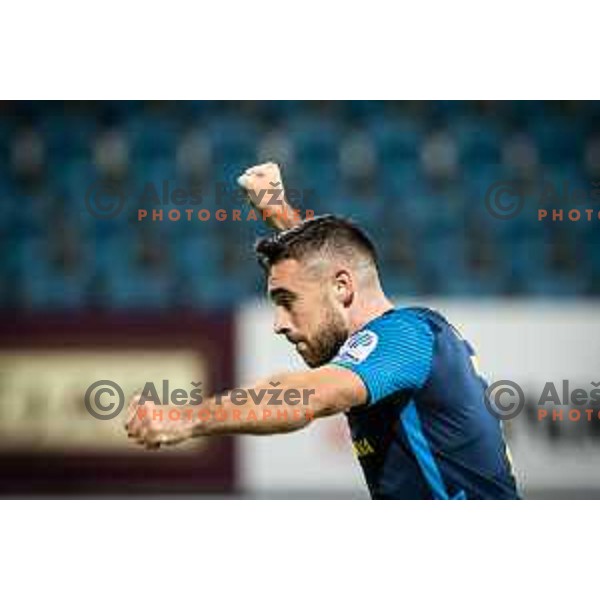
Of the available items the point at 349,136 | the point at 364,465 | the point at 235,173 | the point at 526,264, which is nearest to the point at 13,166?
the point at 235,173

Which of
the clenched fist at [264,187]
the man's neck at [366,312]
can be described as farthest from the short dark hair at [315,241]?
the clenched fist at [264,187]

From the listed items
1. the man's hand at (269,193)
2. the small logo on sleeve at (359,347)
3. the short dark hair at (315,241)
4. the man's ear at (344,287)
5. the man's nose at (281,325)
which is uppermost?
the man's hand at (269,193)

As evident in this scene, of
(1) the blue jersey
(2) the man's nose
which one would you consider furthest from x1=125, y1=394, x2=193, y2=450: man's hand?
(2) the man's nose

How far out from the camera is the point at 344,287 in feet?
11.3

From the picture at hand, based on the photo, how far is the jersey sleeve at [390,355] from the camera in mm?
3104

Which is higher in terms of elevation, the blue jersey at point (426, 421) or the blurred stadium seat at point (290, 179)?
the blurred stadium seat at point (290, 179)

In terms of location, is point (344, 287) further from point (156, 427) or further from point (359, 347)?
point (156, 427)

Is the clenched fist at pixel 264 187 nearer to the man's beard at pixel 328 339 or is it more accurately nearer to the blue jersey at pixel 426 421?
the man's beard at pixel 328 339

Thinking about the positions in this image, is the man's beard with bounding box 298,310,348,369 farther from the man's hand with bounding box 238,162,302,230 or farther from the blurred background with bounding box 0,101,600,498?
the blurred background with bounding box 0,101,600,498

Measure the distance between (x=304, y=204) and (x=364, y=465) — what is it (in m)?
4.71

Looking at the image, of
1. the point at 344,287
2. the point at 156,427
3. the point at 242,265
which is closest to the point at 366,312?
the point at 344,287

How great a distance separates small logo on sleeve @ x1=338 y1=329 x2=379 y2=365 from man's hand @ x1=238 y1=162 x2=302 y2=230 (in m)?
1.24

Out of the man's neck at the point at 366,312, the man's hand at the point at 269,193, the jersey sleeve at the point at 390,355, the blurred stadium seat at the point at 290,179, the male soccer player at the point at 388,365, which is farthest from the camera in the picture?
the blurred stadium seat at the point at 290,179

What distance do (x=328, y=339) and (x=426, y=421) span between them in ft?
1.20
